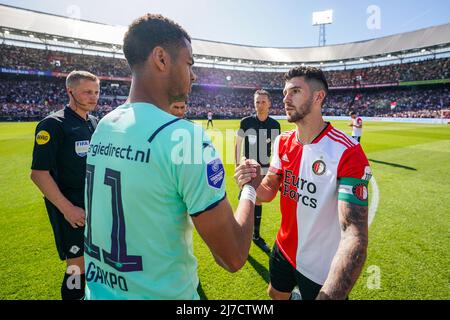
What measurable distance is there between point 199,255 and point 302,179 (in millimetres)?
2685

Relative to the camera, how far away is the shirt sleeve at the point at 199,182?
1.26 meters

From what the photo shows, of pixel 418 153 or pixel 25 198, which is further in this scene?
pixel 418 153

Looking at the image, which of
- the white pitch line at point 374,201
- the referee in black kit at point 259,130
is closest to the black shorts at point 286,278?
the referee in black kit at point 259,130

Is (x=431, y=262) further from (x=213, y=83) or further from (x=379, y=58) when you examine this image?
(x=379, y=58)

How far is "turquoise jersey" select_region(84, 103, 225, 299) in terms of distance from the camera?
1.27 meters

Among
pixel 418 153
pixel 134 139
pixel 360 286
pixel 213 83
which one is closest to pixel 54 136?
pixel 134 139

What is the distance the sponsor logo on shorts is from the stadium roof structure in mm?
38606

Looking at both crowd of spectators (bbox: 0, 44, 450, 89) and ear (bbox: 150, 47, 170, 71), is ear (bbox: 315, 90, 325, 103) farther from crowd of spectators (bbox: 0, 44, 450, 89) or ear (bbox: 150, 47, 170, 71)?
crowd of spectators (bbox: 0, 44, 450, 89)

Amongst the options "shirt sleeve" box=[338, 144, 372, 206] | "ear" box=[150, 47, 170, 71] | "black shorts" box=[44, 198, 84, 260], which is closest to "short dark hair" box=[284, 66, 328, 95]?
"shirt sleeve" box=[338, 144, 372, 206]

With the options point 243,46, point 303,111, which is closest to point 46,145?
point 303,111

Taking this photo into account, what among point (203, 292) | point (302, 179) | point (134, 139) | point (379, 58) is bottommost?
point (203, 292)

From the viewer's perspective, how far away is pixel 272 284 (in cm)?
290

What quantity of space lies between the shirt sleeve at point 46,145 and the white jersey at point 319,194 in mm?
2739

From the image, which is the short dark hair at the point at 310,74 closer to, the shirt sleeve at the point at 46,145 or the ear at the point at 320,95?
the ear at the point at 320,95
